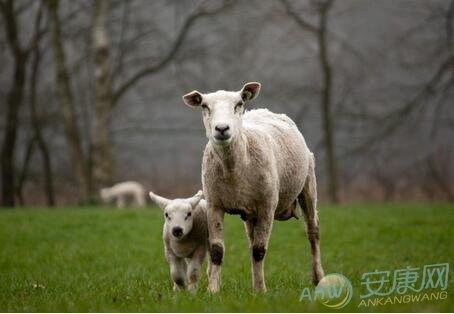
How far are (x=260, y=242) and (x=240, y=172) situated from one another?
684mm

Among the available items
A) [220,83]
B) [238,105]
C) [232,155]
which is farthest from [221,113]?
[220,83]

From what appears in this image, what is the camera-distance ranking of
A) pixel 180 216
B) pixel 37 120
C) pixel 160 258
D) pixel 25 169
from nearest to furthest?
pixel 180 216 → pixel 160 258 → pixel 37 120 → pixel 25 169

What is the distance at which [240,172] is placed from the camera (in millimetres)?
6023

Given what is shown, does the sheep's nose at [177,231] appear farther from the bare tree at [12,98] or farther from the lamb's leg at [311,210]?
the bare tree at [12,98]

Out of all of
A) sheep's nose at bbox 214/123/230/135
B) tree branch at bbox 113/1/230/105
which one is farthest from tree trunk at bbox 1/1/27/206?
sheep's nose at bbox 214/123/230/135

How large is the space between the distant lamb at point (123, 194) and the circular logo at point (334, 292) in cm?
1612

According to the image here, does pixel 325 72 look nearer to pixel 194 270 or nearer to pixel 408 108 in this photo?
pixel 408 108

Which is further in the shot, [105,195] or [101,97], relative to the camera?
[101,97]

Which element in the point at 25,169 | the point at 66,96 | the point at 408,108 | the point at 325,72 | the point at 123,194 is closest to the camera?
the point at 408,108

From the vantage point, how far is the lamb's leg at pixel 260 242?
6.19m

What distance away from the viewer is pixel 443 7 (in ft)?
58.0

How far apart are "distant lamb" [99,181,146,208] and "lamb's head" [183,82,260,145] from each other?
15.5m

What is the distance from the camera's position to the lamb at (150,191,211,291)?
265 inches

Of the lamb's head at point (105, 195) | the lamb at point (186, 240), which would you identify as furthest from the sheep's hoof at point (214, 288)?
the lamb's head at point (105, 195)
